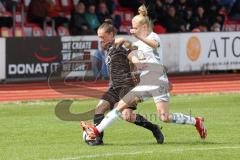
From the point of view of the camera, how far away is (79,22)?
26484 millimetres

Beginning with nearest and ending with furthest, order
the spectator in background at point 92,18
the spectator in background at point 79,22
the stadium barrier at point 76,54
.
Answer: the stadium barrier at point 76,54 < the spectator in background at point 79,22 < the spectator in background at point 92,18

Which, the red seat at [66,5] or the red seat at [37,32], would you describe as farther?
the red seat at [66,5]

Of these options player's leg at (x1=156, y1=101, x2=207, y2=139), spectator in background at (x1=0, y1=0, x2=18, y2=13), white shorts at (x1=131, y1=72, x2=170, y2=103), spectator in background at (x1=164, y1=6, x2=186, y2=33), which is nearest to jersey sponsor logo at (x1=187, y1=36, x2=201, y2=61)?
spectator in background at (x1=164, y1=6, x2=186, y2=33)

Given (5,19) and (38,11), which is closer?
(5,19)

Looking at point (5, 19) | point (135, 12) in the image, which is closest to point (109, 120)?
point (5, 19)

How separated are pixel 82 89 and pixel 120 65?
36.4 feet

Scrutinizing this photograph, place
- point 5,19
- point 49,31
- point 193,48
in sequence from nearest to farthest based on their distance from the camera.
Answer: point 5,19, point 49,31, point 193,48

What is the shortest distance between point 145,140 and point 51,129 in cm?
220

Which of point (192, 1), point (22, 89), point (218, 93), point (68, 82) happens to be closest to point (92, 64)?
point (68, 82)

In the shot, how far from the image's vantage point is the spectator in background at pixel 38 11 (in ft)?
84.5

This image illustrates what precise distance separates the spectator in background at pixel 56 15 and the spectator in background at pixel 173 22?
3.88 metres

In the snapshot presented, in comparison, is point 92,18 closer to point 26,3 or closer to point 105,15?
point 105,15

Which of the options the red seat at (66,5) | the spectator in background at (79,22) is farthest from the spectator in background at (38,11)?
the red seat at (66,5)

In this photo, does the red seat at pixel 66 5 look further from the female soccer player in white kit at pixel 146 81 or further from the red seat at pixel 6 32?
the female soccer player in white kit at pixel 146 81
